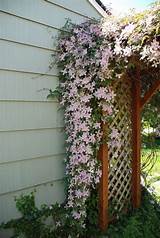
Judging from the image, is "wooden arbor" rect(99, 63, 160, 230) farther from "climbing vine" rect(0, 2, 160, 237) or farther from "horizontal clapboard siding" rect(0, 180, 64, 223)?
"horizontal clapboard siding" rect(0, 180, 64, 223)

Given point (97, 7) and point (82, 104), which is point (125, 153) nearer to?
point (82, 104)

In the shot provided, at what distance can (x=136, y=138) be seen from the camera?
5035 millimetres

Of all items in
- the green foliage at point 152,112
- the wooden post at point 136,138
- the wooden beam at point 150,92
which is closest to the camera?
the wooden beam at point 150,92

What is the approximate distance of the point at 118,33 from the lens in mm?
3859

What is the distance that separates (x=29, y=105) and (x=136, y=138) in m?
1.68

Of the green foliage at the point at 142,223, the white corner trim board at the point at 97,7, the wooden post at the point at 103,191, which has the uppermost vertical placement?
the white corner trim board at the point at 97,7

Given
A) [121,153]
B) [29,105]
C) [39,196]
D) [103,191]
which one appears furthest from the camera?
[121,153]

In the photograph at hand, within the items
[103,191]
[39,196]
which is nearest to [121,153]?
[103,191]

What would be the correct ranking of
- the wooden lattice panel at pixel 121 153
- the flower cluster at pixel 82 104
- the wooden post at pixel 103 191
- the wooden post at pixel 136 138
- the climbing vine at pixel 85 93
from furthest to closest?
1. the wooden post at pixel 136 138
2. the wooden lattice panel at pixel 121 153
3. the wooden post at pixel 103 191
4. the flower cluster at pixel 82 104
5. the climbing vine at pixel 85 93

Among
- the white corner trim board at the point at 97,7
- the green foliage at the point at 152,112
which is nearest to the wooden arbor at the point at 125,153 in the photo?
the green foliage at the point at 152,112

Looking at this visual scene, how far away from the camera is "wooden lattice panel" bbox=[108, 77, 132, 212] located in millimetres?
4590

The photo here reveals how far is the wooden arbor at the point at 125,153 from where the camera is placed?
4391 mm

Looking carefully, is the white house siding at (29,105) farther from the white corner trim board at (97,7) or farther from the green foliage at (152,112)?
the green foliage at (152,112)

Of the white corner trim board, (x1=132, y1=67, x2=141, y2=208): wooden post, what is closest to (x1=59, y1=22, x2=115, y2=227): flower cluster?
the white corner trim board
